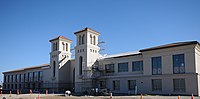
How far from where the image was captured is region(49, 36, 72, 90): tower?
2058 inches

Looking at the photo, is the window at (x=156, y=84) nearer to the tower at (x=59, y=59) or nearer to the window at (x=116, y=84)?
the window at (x=116, y=84)

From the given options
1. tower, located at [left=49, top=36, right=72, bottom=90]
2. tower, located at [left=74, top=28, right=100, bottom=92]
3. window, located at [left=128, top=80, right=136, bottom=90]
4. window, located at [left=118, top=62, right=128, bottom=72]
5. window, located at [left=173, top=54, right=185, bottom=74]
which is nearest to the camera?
window, located at [left=173, top=54, right=185, bottom=74]

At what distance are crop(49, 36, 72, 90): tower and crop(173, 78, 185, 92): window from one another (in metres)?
28.1

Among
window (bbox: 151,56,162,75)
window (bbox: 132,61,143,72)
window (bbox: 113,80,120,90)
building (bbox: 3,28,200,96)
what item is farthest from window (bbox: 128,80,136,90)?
window (bbox: 151,56,162,75)

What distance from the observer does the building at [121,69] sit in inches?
1259

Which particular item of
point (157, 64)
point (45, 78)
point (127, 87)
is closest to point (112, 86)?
point (127, 87)

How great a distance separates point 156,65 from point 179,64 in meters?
3.64

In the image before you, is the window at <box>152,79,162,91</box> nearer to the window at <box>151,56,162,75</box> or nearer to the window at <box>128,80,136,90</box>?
the window at <box>151,56,162,75</box>

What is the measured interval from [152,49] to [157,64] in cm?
246

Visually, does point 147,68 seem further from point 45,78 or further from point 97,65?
point 45,78

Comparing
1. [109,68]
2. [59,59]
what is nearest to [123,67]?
[109,68]

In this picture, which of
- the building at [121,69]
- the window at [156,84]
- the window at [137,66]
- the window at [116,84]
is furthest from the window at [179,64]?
the window at [116,84]

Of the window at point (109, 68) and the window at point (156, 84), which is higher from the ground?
the window at point (109, 68)

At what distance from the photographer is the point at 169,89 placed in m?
33.1
